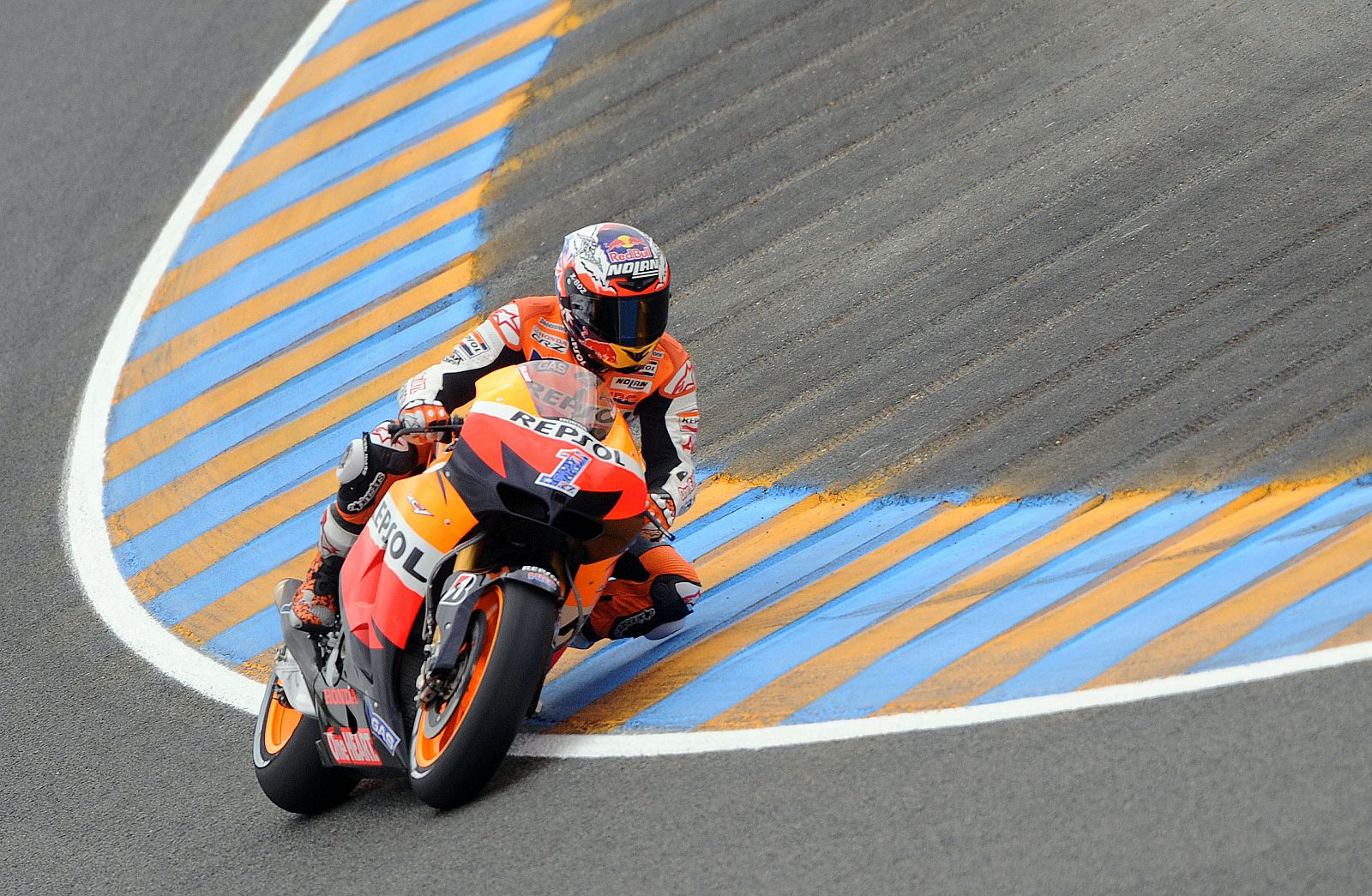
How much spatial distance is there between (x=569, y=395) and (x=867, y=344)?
3900mm

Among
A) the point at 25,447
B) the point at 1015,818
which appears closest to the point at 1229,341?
the point at 1015,818

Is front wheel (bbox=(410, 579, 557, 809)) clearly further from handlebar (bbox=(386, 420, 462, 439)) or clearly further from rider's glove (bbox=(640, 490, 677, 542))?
rider's glove (bbox=(640, 490, 677, 542))

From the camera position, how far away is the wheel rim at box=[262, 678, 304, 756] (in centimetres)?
580

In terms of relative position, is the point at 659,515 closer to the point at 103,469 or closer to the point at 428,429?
the point at 428,429

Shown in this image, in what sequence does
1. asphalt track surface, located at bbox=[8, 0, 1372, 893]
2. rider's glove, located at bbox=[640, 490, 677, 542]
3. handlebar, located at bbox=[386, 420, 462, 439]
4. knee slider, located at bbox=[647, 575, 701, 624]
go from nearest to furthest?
asphalt track surface, located at bbox=[8, 0, 1372, 893]
handlebar, located at bbox=[386, 420, 462, 439]
rider's glove, located at bbox=[640, 490, 677, 542]
knee slider, located at bbox=[647, 575, 701, 624]

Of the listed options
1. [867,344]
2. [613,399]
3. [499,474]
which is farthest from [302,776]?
[867,344]

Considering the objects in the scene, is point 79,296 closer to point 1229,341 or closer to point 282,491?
point 282,491

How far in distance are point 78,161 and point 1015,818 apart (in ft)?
37.6

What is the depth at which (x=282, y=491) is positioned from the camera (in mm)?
9156

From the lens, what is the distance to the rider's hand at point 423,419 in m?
5.53

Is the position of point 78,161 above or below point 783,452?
above

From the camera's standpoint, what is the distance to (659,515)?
5738mm

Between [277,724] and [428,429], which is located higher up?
[428,429]

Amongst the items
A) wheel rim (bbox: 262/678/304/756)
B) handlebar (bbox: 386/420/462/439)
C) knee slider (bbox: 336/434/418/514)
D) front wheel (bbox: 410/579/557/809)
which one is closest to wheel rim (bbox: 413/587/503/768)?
front wheel (bbox: 410/579/557/809)
